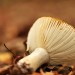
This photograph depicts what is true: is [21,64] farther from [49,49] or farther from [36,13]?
[36,13]

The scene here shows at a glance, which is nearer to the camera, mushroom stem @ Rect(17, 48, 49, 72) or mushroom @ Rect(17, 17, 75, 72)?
mushroom stem @ Rect(17, 48, 49, 72)

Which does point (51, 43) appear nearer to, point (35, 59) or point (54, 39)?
point (54, 39)

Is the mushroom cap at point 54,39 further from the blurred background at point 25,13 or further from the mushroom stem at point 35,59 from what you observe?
the blurred background at point 25,13

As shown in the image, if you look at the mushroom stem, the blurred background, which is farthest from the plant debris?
the blurred background

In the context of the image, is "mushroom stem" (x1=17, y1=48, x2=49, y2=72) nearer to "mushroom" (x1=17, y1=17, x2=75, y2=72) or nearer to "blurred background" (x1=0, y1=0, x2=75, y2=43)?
"mushroom" (x1=17, y1=17, x2=75, y2=72)

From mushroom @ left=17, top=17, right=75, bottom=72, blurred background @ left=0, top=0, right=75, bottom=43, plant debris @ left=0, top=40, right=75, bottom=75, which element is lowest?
plant debris @ left=0, top=40, right=75, bottom=75

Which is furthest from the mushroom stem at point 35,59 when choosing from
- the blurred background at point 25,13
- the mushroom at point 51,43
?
the blurred background at point 25,13

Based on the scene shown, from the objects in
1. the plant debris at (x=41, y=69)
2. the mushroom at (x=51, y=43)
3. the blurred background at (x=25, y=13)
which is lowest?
the plant debris at (x=41, y=69)
